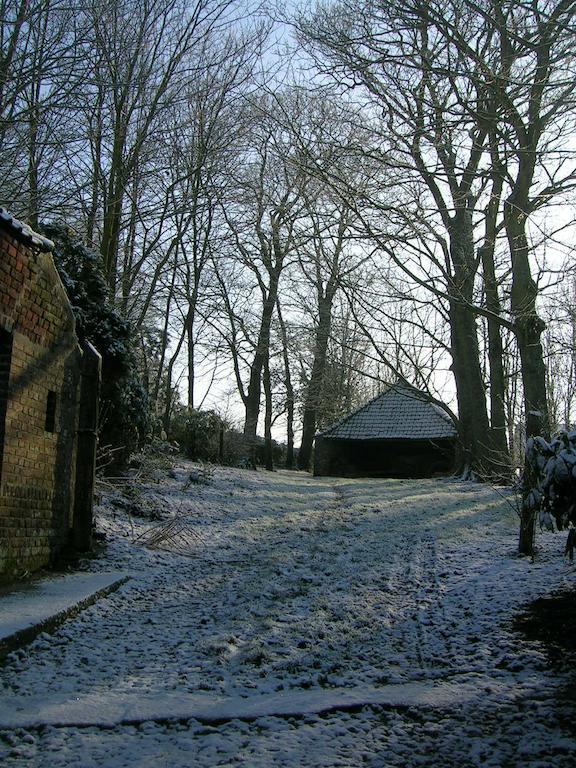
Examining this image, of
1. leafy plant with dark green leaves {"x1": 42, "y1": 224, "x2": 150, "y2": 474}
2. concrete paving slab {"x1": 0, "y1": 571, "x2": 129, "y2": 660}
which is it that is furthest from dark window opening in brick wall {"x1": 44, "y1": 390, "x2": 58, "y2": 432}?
leafy plant with dark green leaves {"x1": 42, "y1": 224, "x2": 150, "y2": 474}

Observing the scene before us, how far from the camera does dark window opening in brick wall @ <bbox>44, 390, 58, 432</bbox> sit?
7.73 m

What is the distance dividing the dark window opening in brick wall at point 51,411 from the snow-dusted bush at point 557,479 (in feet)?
16.4

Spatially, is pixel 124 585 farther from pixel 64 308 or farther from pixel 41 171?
pixel 41 171

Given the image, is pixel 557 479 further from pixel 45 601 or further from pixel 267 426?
pixel 267 426

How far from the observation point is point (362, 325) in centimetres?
1797

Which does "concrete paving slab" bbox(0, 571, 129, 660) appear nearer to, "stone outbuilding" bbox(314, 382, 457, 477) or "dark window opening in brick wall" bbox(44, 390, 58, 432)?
"dark window opening in brick wall" bbox(44, 390, 58, 432)

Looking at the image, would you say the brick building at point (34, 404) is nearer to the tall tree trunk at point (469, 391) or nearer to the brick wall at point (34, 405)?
the brick wall at point (34, 405)

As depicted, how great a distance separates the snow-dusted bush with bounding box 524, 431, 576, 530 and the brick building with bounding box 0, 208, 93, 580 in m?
4.68

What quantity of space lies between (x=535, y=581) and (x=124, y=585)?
→ 3993 millimetres

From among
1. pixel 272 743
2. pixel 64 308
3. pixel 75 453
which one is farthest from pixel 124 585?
pixel 272 743

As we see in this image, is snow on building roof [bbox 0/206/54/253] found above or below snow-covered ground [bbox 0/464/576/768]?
above

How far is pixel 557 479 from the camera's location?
511 cm

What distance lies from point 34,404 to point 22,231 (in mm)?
1792

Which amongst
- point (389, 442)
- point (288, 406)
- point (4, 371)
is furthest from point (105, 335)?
point (288, 406)
